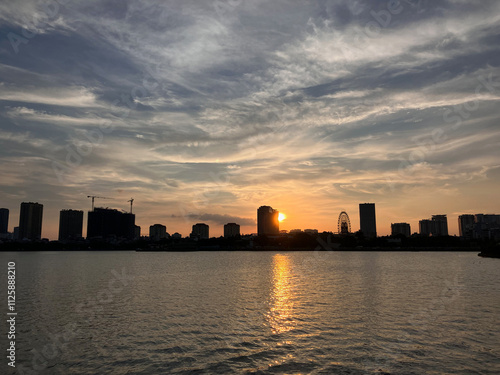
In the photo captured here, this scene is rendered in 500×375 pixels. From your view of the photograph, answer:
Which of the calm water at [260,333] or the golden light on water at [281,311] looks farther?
the golden light on water at [281,311]

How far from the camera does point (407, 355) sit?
33219 millimetres

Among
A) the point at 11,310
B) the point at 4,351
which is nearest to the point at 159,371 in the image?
the point at 4,351

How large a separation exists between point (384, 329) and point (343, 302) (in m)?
18.7

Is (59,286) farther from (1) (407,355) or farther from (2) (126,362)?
(1) (407,355)

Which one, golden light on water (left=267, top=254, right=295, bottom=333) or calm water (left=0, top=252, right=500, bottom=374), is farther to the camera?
golden light on water (left=267, top=254, right=295, bottom=333)

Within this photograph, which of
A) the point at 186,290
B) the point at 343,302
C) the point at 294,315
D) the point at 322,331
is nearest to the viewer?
the point at 322,331

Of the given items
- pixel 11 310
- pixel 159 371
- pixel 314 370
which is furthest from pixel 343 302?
pixel 11 310

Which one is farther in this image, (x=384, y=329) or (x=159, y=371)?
(x=384, y=329)

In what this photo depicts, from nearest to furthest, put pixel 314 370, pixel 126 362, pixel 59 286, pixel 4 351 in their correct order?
pixel 314 370
pixel 126 362
pixel 4 351
pixel 59 286

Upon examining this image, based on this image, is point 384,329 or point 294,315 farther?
point 294,315

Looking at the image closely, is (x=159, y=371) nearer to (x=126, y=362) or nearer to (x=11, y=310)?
(x=126, y=362)

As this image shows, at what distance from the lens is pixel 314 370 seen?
96.9ft

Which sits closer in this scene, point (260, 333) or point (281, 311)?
point (260, 333)

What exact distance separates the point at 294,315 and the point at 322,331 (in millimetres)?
9645
